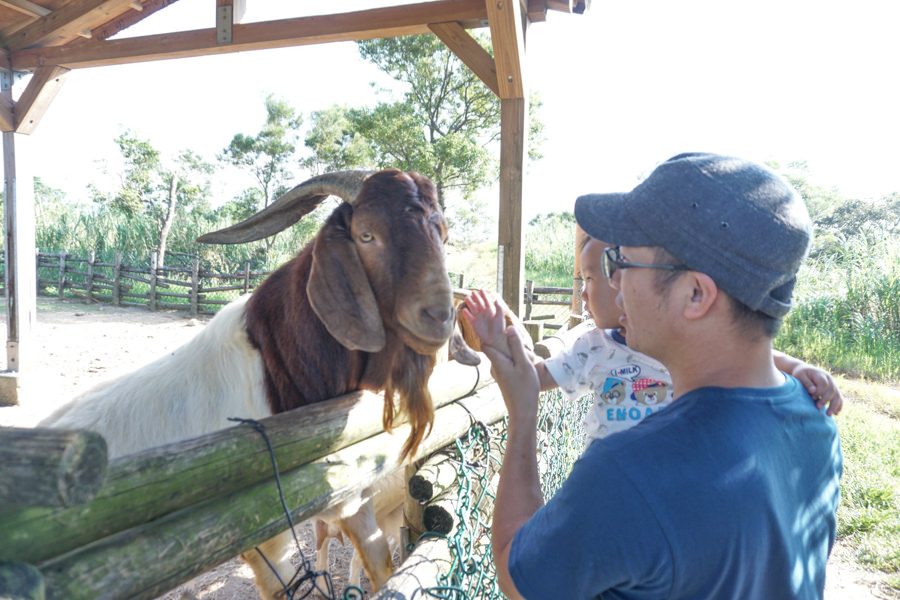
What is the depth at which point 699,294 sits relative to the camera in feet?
3.67

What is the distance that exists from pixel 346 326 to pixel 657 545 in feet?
4.59

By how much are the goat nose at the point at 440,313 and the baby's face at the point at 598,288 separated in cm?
55

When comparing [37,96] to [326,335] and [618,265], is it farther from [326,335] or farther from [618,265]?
[618,265]

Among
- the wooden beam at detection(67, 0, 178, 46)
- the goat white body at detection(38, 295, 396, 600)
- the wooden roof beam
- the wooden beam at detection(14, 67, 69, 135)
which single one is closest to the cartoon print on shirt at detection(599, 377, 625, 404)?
the goat white body at detection(38, 295, 396, 600)

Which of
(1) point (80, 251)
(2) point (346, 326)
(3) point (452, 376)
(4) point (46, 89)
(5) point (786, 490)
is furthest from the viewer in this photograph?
(1) point (80, 251)

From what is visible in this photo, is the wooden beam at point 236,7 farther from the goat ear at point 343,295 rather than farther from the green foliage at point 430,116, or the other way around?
the green foliage at point 430,116

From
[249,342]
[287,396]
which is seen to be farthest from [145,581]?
[249,342]

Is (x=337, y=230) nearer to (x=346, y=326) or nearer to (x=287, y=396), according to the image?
(x=346, y=326)

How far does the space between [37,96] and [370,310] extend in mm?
6661

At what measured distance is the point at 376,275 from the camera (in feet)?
7.34

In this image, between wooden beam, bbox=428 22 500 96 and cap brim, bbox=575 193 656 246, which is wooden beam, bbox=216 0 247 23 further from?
cap brim, bbox=575 193 656 246

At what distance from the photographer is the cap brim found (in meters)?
1.18

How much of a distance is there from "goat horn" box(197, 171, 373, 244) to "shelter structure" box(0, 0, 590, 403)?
7.81ft

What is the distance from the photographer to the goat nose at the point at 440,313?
81.0 inches
